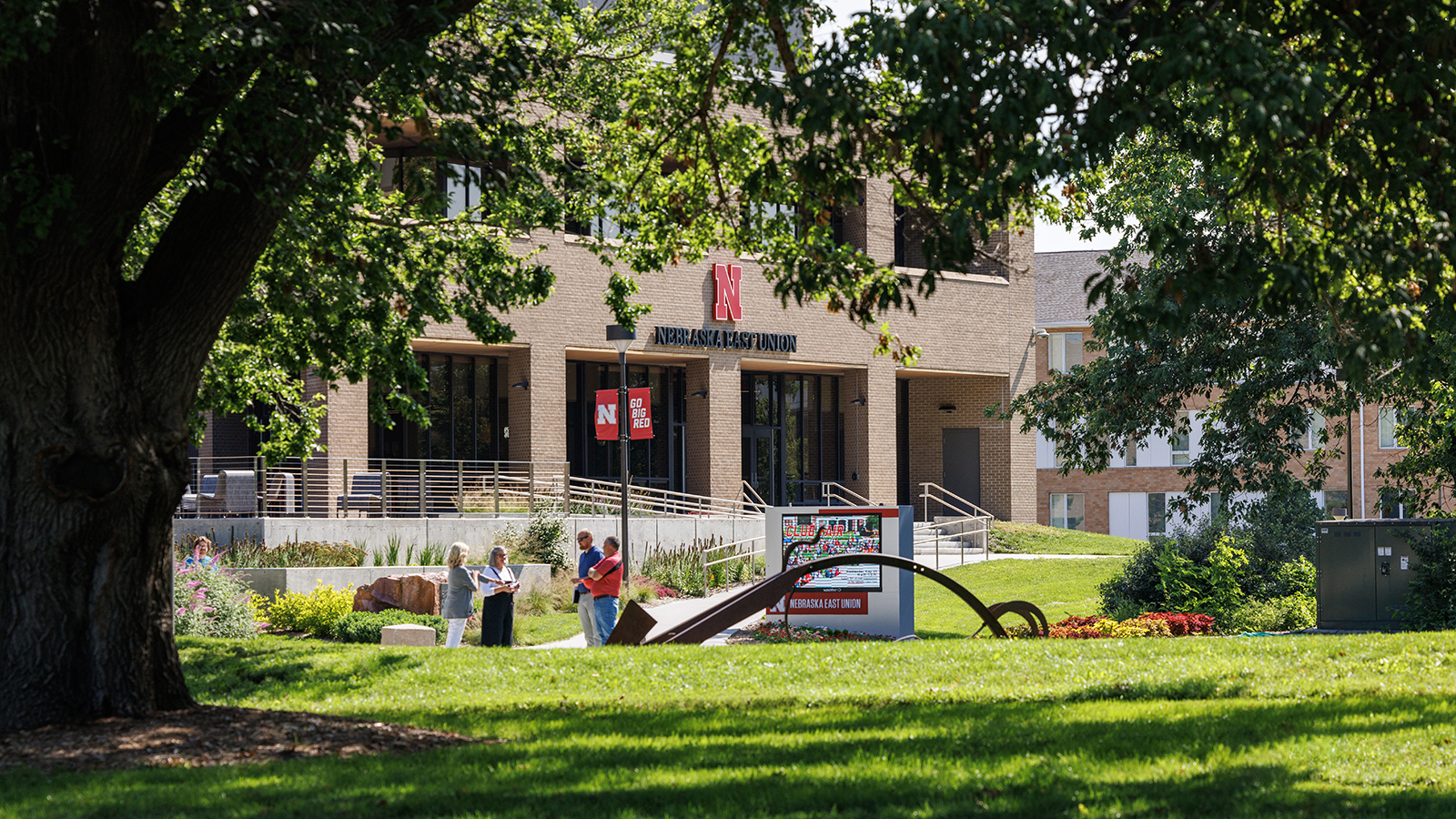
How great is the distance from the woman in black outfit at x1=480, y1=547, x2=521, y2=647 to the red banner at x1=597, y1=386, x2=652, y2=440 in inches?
362

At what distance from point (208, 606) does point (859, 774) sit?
43.2ft

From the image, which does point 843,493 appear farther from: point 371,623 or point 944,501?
point 371,623

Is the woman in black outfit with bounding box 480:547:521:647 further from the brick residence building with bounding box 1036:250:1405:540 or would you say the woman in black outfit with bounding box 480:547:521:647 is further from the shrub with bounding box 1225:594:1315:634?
the brick residence building with bounding box 1036:250:1405:540

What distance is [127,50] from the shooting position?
8148mm

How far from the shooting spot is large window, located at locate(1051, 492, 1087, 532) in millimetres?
59156

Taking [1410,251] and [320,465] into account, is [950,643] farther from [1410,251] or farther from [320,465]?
[320,465]

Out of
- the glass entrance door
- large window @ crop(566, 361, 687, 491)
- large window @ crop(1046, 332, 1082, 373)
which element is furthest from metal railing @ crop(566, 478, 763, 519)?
large window @ crop(1046, 332, 1082, 373)

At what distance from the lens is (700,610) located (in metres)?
23.3

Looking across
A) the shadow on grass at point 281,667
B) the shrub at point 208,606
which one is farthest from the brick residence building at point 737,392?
the shadow on grass at point 281,667

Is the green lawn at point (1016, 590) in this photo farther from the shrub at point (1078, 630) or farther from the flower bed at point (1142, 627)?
the flower bed at point (1142, 627)

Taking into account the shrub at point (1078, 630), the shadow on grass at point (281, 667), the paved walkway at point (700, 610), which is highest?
the shadow on grass at point (281, 667)

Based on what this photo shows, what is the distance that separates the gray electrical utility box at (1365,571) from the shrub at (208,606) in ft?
47.4

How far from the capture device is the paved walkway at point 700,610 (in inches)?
741

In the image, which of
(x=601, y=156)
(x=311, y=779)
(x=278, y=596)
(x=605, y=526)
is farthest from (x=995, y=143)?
(x=605, y=526)
